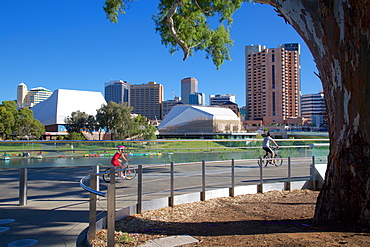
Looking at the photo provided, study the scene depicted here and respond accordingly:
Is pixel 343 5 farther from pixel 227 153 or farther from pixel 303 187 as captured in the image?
pixel 227 153

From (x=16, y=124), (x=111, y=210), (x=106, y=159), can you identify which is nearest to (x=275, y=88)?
(x=16, y=124)

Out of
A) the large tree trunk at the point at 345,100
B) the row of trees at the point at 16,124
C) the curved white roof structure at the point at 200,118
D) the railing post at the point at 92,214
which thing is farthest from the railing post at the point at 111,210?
the curved white roof structure at the point at 200,118

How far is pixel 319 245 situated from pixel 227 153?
30.3 feet

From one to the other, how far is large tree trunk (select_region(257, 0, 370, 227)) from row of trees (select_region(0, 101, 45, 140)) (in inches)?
1747

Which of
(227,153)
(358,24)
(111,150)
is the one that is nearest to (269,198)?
(358,24)

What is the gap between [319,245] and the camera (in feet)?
12.9

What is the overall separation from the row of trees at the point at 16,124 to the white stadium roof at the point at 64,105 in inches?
1687

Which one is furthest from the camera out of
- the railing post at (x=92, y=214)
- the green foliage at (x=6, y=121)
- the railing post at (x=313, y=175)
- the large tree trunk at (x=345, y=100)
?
the green foliage at (x=6, y=121)

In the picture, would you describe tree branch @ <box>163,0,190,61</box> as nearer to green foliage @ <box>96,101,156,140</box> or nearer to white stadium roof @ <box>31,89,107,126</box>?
green foliage @ <box>96,101,156,140</box>

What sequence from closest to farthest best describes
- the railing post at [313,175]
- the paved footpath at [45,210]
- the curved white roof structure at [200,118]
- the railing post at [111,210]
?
the railing post at [111,210]
the paved footpath at [45,210]
the railing post at [313,175]
the curved white roof structure at [200,118]

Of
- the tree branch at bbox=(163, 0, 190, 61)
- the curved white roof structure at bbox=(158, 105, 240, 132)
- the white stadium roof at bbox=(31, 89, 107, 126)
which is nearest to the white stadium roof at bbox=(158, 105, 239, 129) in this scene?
the curved white roof structure at bbox=(158, 105, 240, 132)

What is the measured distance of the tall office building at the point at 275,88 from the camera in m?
156

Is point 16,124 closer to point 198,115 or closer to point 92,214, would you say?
point 92,214

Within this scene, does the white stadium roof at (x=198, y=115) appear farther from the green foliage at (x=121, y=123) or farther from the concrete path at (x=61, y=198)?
the concrete path at (x=61, y=198)
